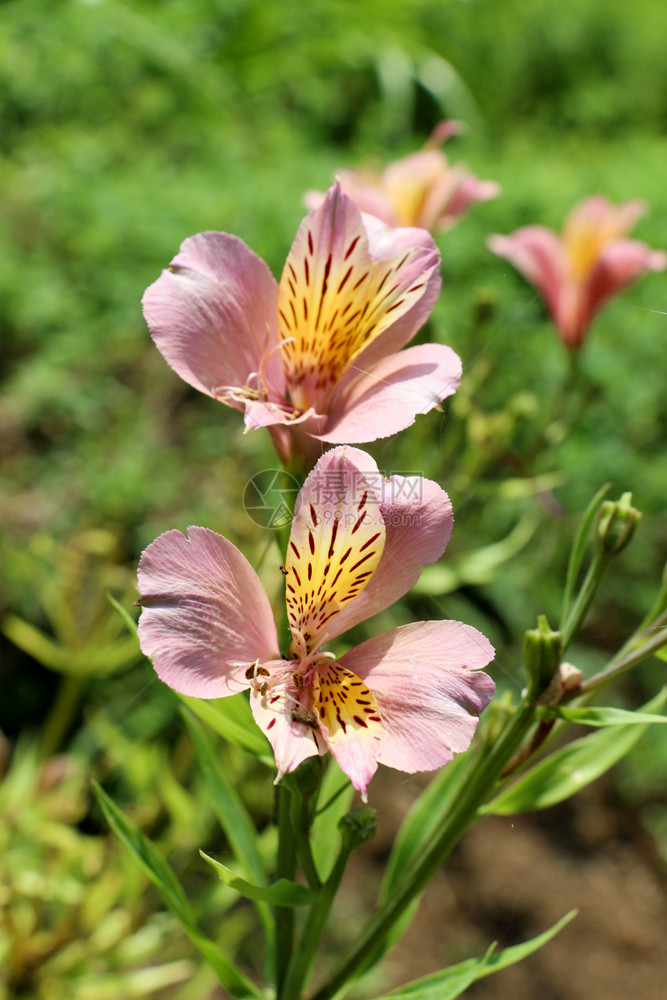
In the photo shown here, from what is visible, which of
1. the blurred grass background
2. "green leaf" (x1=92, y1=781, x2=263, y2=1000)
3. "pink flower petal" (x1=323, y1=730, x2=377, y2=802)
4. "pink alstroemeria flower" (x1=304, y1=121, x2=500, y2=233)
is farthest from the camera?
the blurred grass background

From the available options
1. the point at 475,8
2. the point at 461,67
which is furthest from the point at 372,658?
the point at 475,8

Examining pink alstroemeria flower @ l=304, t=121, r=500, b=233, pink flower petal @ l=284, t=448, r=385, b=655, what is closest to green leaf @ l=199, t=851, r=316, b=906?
pink flower petal @ l=284, t=448, r=385, b=655

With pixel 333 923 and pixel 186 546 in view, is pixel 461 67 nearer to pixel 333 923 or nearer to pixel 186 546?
pixel 333 923

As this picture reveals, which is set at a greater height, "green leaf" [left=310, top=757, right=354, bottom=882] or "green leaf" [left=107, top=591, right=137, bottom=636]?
"green leaf" [left=107, top=591, right=137, bottom=636]

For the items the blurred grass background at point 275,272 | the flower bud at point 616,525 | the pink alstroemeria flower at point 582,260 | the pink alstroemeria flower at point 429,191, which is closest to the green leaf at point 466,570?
the blurred grass background at point 275,272

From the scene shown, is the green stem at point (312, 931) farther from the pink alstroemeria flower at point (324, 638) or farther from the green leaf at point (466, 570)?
the green leaf at point (466, 570)

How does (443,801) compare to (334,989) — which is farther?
(443,801)

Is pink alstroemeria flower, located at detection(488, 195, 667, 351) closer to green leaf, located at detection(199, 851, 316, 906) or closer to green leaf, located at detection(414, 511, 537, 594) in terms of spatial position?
green leaf, located at detection(414, 511, 537, 594)
